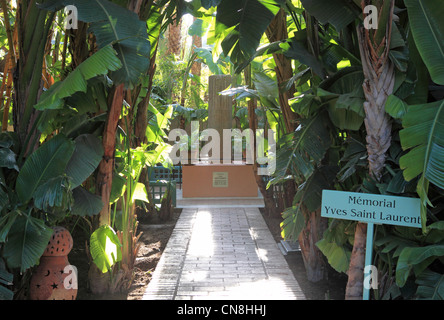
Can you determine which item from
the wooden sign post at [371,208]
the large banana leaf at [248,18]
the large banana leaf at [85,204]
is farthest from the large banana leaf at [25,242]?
the large banana leaf at [248,18]

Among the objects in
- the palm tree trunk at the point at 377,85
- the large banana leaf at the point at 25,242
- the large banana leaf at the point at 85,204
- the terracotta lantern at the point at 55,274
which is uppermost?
the palm tree trunk at the point at 377,85

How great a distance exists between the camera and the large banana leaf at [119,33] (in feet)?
9.80

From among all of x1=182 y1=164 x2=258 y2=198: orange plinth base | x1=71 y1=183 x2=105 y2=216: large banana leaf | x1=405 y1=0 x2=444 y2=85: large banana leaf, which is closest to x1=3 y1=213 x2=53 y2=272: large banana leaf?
x1=71 y1=183 x2=105 y2=216: large banana leaf

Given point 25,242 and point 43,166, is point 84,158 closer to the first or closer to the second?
point 43,166

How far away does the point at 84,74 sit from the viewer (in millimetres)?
2875

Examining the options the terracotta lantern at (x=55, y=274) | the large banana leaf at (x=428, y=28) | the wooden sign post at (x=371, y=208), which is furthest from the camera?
the terracotta lantern at (x=55, y=274)

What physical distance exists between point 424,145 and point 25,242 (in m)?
2.99

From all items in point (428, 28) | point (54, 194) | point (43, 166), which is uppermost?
point (428, 28)

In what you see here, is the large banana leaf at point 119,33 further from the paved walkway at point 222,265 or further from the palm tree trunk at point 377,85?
the paved walkway at point 222,265

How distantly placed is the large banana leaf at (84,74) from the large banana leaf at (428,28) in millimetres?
2163

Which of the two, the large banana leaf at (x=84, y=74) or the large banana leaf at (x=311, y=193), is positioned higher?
the large banana leaf at (x=84, y=74)

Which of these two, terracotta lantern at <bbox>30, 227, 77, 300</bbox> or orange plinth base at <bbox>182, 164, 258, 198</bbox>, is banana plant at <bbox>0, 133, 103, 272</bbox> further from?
orange plinth base at <bbox>182, 164, 258, 198</bbox>

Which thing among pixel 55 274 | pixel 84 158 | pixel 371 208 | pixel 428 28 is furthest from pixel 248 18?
pixel 55 274

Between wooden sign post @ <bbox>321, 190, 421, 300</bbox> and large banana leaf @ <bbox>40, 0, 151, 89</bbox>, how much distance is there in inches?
67.9
